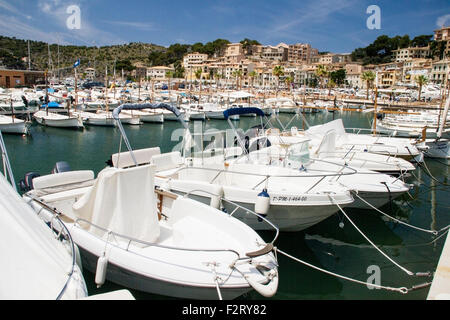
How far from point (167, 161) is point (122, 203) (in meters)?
5.13

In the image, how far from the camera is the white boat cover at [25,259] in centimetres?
368

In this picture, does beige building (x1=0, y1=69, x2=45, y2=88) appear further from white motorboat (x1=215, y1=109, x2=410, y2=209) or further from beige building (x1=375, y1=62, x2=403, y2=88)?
beige building (x1=375, y1=62, x2=403, y2=88)

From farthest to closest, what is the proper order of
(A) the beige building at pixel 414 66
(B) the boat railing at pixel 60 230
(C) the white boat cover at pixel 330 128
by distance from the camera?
1. (A) the beige building at pixel 414 66
2. (C) the white boat cover at pixel 330 128
3. (B) the boat railing at pixel 60 230

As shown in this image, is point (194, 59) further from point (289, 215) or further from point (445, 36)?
point (289, 215)

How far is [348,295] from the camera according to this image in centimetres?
691

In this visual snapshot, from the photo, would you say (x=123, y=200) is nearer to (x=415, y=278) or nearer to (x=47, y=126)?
(x=415, y=278)

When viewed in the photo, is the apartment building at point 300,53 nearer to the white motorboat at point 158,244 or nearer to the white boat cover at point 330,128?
the white boat cover at point 330,128

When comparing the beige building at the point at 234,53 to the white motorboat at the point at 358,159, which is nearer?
the white motorboat at the point at 358,159

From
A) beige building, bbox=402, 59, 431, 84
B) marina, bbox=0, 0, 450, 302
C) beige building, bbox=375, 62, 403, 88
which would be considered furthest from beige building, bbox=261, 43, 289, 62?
marina, bbox=0, 0, 450, 302

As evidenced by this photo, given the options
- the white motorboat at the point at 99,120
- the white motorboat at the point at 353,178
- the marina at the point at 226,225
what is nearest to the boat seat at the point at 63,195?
the marina at the point at 226,225

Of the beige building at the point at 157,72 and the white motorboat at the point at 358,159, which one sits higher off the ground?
the beige building at the point at 157,72

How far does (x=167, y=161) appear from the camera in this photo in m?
11.1

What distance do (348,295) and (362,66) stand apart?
14276 centimetres
